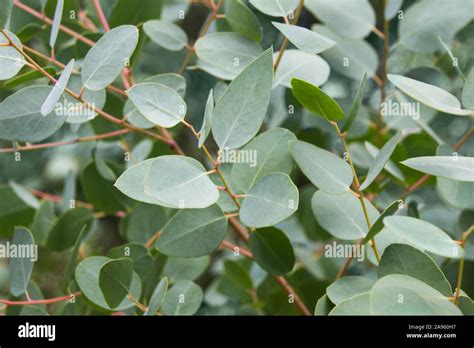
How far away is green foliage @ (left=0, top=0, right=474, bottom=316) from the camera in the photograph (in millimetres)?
446

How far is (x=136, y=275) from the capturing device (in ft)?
1.71

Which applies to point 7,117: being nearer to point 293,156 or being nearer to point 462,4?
point 293,156

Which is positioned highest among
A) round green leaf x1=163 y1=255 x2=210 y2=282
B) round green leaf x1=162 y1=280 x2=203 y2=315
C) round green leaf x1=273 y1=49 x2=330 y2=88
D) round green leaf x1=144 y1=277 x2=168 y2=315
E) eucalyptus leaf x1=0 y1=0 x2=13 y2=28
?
eucalyptus leaf x1=0 y1=0 x2=13 y2=28

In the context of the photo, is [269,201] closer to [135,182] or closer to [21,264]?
[135,182]

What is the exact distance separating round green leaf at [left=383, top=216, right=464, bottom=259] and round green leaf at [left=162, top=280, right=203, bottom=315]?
0.61 ft

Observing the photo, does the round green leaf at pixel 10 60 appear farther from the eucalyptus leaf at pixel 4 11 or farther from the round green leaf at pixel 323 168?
the round green leaf at pixel 323 168

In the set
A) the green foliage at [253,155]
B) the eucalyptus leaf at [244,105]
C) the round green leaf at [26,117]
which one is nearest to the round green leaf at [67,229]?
the green foliage at [253,155]

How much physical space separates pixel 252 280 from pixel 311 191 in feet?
0.40

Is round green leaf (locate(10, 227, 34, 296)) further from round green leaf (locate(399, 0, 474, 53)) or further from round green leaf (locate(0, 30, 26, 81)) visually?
round green leaf (locate(399, 0, 474, 53))

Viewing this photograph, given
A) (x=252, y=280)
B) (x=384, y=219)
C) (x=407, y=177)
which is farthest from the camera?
(x=252, y=280)

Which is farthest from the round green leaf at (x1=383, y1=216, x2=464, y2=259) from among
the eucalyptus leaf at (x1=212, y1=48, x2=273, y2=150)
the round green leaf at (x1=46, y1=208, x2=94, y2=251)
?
the round green leaf at (x1=46, y1=208, x2=94, y2=251)

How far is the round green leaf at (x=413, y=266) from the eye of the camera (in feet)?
1.44

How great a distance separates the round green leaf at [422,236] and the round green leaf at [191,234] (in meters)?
0.13

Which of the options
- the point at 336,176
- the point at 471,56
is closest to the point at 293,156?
the point at 336,176
